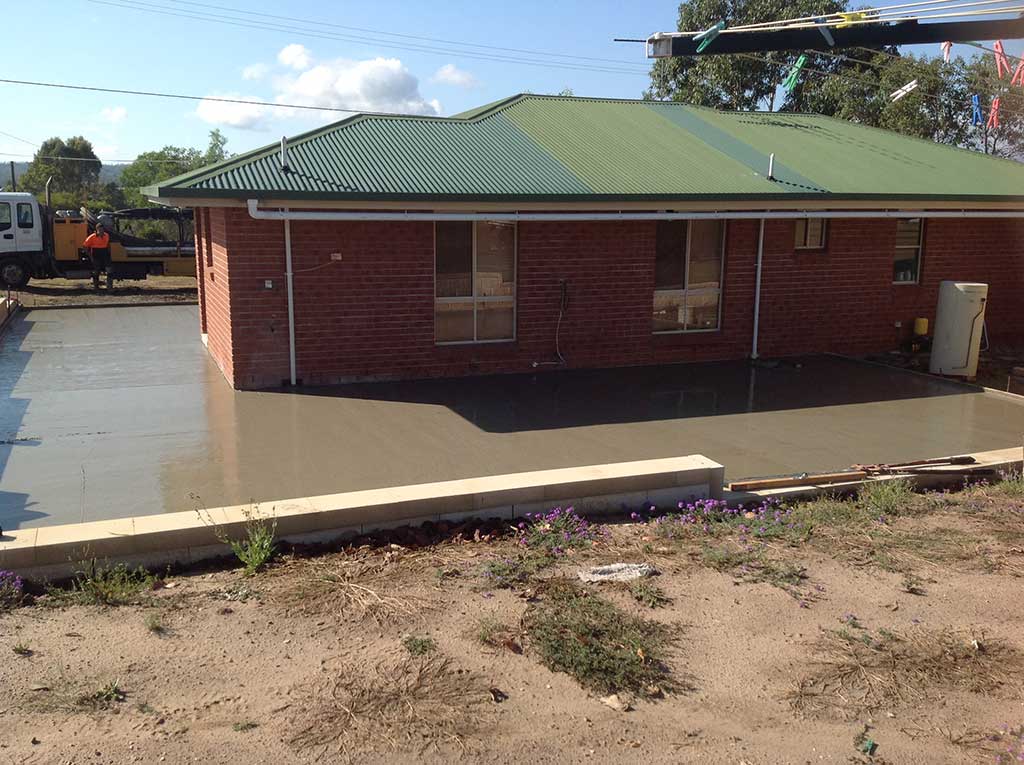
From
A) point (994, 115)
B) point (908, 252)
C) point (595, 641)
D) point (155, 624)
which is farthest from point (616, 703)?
point (994, 115)

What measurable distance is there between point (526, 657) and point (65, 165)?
274ft

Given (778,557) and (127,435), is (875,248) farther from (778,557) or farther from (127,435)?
(127,435)

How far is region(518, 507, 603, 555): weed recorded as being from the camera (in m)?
6.46

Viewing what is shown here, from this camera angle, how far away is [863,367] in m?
13.8

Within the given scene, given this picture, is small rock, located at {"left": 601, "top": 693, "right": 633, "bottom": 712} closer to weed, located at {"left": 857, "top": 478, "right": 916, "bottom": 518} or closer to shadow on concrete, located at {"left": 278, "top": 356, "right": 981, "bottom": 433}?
weed, located at {"left": 857, "top": 478, "right": 916, "bottom": 518}

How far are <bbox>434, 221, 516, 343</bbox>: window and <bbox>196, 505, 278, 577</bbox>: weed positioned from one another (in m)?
6.56

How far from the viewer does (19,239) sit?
24.7 meters

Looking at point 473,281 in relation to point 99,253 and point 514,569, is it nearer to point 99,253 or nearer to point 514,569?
point 514,569

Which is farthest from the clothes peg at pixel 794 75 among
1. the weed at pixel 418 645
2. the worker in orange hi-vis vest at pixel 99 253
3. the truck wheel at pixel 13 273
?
the truck wheel at pixel 13 273

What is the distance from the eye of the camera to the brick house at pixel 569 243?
11469mm

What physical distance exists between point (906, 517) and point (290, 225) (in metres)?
7.79

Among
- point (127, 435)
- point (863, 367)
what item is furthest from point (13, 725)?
point (863, 367)

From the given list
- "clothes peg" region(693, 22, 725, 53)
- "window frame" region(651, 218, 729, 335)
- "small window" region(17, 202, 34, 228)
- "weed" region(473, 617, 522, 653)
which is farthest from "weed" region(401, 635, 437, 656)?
"small window" region(17, 202, 34, 228)

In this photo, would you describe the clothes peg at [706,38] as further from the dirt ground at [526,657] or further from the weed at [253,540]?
the weed at [253,540]
